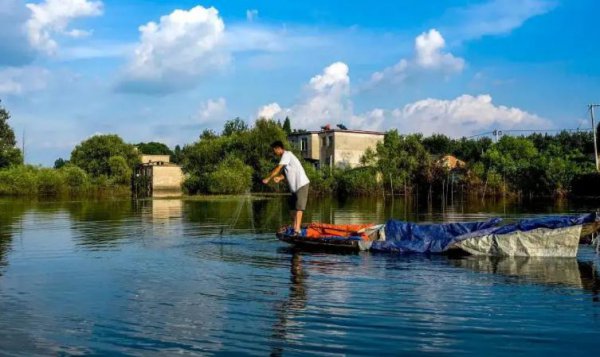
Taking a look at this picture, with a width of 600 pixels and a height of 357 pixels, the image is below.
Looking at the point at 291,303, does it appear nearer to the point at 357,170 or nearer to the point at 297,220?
the point at 297,220

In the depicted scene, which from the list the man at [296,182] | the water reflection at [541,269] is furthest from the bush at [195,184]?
the water reflection at [541,269]

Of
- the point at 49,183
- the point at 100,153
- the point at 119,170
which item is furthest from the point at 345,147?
the point at 49,183

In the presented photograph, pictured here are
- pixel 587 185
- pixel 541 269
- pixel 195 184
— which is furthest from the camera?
pixel 195 184

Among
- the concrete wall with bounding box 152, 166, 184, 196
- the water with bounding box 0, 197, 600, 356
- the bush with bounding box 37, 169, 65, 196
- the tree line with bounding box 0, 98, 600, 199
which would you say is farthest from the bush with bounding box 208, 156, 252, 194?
the water with bounding box 0, 197, 600, 356

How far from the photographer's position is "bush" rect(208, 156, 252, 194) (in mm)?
61375

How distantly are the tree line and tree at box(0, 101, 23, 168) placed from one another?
0.10 meters

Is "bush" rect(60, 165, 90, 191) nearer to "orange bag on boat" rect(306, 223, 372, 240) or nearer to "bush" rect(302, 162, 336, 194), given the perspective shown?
"bush" rect(302, 162, 336, 194)

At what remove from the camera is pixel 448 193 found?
58406 millimetres

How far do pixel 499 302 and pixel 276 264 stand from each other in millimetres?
4688

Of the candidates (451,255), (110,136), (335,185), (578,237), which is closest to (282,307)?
(451,255)

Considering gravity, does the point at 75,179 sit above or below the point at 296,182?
above

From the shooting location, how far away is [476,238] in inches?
468

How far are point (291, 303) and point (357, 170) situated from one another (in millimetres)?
58216

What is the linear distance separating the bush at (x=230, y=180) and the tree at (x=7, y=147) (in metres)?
23.0
